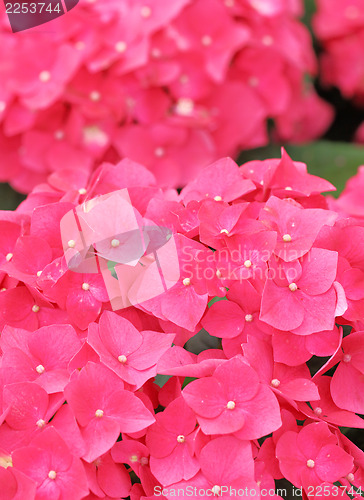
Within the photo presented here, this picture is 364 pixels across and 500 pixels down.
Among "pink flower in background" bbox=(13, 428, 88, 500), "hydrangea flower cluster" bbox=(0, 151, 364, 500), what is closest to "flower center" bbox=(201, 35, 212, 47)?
"hydrangea flower cluster" bbox=(0, 151, 364, 500)

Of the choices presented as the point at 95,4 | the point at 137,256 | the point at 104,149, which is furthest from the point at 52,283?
the point at 95,4

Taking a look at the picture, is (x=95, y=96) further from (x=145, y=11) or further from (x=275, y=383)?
(x=275, y=383)

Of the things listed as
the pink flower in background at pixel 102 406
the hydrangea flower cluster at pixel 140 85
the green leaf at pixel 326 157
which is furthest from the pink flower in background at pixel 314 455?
the green leaf at pixel 326 157

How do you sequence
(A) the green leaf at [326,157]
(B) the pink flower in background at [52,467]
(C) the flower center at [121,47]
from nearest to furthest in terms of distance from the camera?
(B) the pink flower in background at [52,467]
(C) the flower center at [121,47]
(A) the green leaf at [326,157]

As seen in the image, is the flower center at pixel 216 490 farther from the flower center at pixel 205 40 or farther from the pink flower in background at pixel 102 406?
the flower center at pixel 205 40

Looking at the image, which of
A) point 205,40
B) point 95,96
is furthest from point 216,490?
point 205,40
